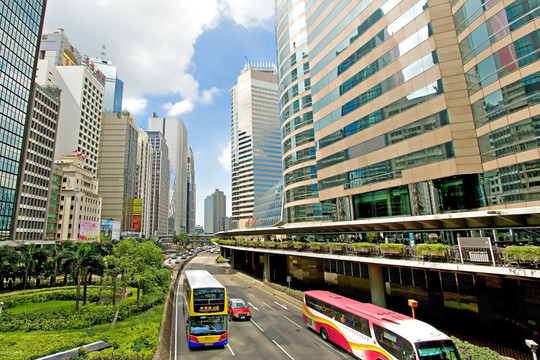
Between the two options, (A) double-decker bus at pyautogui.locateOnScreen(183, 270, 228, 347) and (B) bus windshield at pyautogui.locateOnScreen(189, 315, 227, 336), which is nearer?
(A) double-decker bus at pyautogui.locateOnScreen(183, 270, 228, 347)

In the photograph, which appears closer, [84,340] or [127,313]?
[84,340]

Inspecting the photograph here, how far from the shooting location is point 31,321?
1110 inches

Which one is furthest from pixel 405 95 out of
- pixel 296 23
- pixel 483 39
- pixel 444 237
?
pixel 296 23

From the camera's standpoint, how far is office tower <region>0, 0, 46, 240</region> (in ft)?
232

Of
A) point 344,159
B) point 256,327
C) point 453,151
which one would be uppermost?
point 344,159

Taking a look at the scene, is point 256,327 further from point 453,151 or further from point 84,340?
point 453,151

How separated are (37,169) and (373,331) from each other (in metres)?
101

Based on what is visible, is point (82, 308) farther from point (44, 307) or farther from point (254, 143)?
point (254, 143)

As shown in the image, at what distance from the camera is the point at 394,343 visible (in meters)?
16.0

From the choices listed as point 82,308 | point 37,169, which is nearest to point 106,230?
point 37,169

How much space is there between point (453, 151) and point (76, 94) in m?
144

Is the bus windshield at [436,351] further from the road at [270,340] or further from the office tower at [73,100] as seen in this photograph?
the office tower at [73,100]

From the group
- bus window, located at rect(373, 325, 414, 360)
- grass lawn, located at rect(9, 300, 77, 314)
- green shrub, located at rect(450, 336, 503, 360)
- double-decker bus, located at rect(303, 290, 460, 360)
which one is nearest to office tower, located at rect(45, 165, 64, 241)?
grass lawn, located at rect(9, 300, 77, 314)

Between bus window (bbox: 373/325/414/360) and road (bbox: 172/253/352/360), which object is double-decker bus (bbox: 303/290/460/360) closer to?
bus window (bbox: 373/325/414/360)
